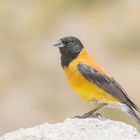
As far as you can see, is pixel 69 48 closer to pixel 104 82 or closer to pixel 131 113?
pixel 104 82

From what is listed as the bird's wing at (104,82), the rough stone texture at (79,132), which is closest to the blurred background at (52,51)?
the bird's wing at (104,82)

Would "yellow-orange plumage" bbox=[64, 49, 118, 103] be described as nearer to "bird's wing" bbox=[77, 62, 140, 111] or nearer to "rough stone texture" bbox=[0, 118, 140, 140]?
"bird's wing" bbox=[77, 62, 140, 111]

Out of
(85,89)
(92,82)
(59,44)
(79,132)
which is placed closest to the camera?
(79,132)

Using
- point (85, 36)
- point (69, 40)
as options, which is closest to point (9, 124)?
point (85, 36)

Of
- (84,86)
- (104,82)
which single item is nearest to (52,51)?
(104,82)

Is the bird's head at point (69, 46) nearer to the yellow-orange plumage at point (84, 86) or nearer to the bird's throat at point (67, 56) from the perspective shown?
the bird's throat at point (67, 56)

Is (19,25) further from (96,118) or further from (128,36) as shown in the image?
(96,118)
